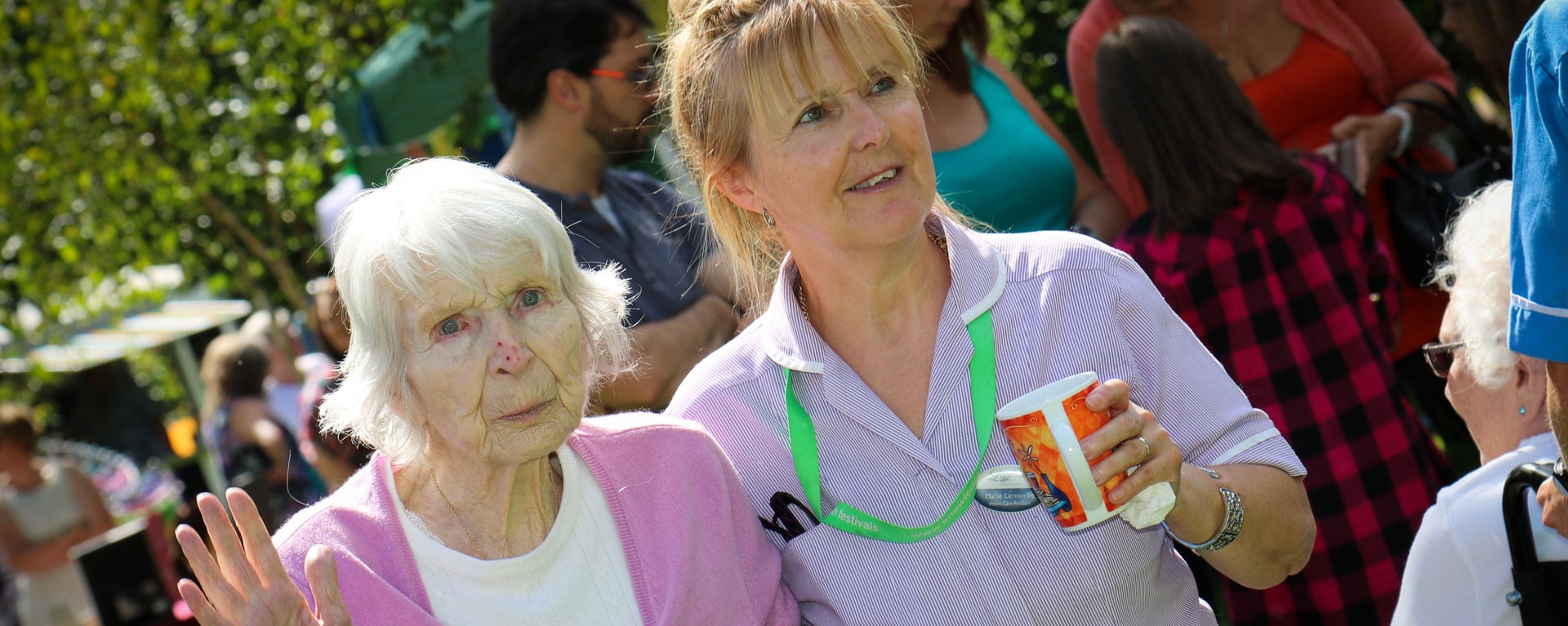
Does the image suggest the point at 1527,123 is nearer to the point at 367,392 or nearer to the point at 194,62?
the point at 367,392

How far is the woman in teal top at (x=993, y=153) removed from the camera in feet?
11.6

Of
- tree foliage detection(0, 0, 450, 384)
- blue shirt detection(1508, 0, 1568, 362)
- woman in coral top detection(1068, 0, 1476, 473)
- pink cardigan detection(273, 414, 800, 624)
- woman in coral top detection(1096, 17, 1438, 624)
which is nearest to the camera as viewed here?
blue shirt detection(1508, 0, 1568, 362)

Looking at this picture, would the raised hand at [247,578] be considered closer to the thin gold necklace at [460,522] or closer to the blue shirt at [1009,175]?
the thin gold necklace at [460,522]

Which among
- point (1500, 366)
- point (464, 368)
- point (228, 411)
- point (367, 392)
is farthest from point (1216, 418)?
point (228, 411)

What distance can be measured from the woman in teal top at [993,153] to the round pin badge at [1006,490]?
1.49 meters

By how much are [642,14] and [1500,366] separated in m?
2.23

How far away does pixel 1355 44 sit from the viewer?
3922 millimetres

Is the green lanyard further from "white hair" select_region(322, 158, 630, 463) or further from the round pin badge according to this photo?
"white hair" select_region(322, 158, 630, 463)

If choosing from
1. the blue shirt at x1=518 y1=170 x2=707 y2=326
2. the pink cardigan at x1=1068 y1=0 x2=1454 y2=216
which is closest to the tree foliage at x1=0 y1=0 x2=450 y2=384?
the blue shirt at x1=518 y1=170 x2=707 y2=326

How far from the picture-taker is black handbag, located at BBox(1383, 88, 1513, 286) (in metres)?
3.69

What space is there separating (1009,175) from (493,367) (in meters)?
1.90

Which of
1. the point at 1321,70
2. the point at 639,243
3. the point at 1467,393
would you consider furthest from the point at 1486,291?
the point at 639,243

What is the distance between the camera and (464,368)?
6.55ft

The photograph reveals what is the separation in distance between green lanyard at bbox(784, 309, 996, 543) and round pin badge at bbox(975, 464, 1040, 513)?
0.19 feet
